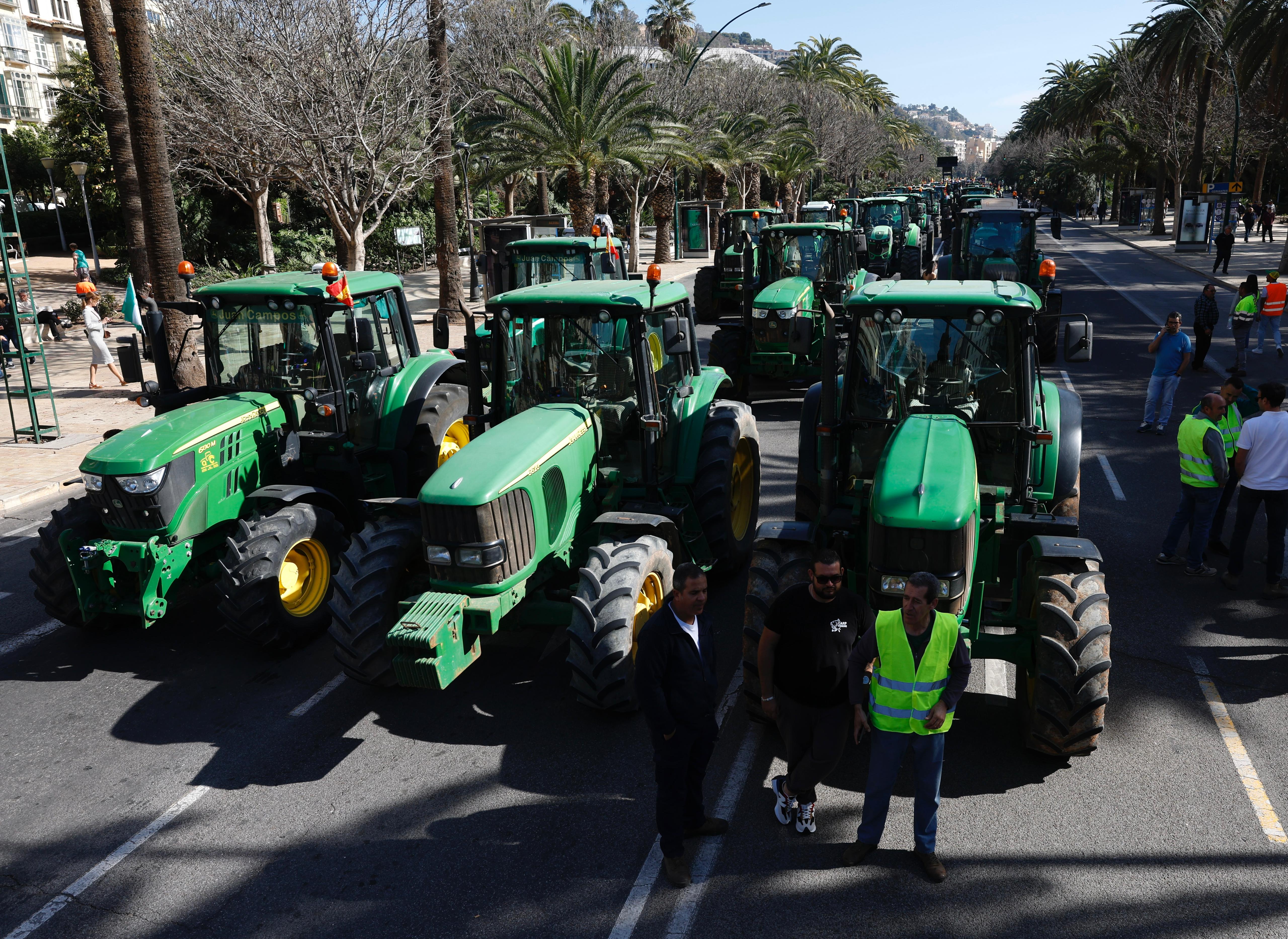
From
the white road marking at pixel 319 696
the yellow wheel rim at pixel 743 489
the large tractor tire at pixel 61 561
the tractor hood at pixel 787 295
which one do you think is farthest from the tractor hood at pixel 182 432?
the tractor hood at pixel 787 295

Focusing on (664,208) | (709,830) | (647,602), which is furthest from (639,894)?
(664,208)

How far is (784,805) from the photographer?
17.5 feet

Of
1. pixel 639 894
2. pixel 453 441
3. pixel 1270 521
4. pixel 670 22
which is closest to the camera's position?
pixel 639 894

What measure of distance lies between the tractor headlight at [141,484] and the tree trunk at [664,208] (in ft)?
103

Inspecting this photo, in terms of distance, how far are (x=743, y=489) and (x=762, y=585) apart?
3163 millimetres

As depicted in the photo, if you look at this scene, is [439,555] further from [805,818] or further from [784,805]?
[805,818]

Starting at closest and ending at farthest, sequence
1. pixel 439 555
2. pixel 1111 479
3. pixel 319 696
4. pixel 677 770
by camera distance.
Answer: pixel 677 770 < pixel 439 555 < pixel 319 696 < pixel 1111 479

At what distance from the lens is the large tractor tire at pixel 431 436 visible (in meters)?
9.10

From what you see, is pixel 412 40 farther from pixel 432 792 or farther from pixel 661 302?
pixel 432 792

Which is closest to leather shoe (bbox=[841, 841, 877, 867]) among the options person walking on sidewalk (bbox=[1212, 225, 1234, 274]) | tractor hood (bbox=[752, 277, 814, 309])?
tractor hood (bbox=[752, 277, 814, 309])

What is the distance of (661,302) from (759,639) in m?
3.12

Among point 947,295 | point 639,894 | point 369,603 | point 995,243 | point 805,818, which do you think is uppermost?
point 947,295

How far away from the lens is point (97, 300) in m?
18.2

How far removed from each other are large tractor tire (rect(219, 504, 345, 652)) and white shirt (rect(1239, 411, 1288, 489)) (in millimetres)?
7255
